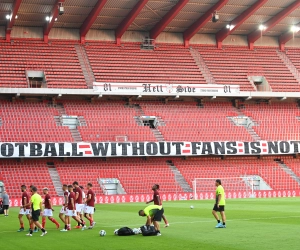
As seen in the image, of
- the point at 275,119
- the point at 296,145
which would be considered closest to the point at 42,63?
the point at 275,119

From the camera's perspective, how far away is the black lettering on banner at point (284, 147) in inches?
2165

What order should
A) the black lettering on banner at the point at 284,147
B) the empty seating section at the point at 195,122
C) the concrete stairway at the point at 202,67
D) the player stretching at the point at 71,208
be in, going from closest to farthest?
the player stretching at the point at 71,208 < the black lettering on banner at the point at 284,147 < the empty seating section at the point at 195,122 < the concrete stairway at the point at 202,67

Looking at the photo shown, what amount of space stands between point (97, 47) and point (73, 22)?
3605mm

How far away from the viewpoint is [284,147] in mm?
55031

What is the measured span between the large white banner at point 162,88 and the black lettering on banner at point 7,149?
9.64 metres

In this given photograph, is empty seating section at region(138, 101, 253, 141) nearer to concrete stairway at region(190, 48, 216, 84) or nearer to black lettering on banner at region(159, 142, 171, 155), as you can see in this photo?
black lettering on banner at region(159, 142, 171, 155)

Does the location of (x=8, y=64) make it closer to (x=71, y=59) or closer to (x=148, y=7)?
(x=71, y=59)

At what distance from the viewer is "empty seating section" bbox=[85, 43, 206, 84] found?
5684 centimetres

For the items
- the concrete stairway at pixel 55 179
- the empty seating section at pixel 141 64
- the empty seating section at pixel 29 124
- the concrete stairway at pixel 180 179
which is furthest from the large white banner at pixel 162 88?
the concrete stairway at pixel 55 179

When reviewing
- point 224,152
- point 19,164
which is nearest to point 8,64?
point 19,164

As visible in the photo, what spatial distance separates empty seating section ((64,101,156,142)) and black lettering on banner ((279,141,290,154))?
1143 cm

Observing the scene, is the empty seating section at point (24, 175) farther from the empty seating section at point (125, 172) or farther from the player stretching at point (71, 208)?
the player stretching at point (71, 208)

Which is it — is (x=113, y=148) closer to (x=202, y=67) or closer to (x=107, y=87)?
(x=107, y=87)

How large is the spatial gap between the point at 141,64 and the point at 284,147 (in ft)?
51.0
